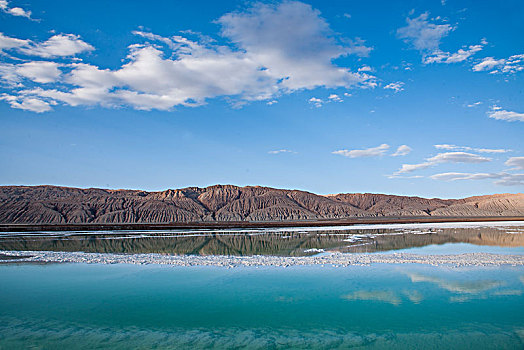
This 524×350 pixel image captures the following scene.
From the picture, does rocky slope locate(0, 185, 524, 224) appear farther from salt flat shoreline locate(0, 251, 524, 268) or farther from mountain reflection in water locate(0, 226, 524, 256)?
salt flat shoreline locate(0, 251, 524, 268)

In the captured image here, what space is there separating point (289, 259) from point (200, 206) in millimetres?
85363

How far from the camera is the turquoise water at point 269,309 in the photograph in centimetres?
754

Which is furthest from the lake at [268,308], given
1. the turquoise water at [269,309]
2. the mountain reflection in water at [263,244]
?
the mountain reflection in water at [263,244]

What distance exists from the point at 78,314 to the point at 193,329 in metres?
3.18

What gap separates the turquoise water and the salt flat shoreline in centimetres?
148

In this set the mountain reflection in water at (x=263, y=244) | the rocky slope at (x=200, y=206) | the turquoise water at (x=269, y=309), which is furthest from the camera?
the rocky slope at (x=200, y=206)

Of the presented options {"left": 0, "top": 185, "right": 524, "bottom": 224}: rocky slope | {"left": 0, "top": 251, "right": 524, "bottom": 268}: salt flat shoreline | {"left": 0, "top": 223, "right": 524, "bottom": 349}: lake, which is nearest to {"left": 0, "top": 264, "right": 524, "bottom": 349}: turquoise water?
{"left": 0, "top": 223, "right": 524, "bottom": 349}: lake

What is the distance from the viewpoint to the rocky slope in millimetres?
77875

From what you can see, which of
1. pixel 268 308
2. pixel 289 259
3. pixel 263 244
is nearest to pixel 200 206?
pixel 263 244

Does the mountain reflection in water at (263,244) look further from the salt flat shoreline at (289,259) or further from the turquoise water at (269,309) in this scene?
the turquoise water at (269,309)

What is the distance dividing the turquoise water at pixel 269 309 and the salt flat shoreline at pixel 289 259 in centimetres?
148

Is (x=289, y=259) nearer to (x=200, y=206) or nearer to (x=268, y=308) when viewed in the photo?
(x=268, y=308)

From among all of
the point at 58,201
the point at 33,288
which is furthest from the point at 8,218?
the point at 33,288

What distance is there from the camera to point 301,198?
119 m
